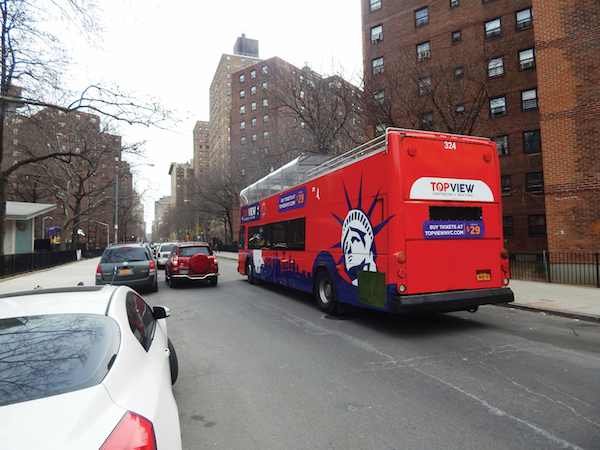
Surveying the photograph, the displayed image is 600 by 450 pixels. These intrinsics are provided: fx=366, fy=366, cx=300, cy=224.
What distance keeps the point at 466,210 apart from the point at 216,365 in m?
5.14

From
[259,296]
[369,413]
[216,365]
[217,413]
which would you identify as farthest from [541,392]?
[259,296]

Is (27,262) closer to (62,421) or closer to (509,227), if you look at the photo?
(62,421)

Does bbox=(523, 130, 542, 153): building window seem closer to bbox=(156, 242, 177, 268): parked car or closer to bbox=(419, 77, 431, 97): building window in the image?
bbox=(419, 77, 431, 97): building window

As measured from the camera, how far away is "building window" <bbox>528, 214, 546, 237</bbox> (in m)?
23.5

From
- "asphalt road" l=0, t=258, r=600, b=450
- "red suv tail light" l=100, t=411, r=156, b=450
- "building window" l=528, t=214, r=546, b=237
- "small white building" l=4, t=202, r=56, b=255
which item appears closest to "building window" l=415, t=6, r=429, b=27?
"building window" l=528, t=214, r=546, b=237

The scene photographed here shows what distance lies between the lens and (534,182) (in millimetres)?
23750

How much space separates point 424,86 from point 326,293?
10884mm

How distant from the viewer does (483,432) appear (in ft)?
10.5

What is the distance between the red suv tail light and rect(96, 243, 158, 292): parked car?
1078 cm

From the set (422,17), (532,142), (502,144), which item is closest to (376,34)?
(422,17)

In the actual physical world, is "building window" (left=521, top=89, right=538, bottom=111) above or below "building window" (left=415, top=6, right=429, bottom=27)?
below

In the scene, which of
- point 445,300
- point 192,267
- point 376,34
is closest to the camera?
point 445,300

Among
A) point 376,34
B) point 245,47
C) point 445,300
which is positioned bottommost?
point 445,300

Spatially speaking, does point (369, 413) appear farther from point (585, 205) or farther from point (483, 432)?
point (585, 205)
